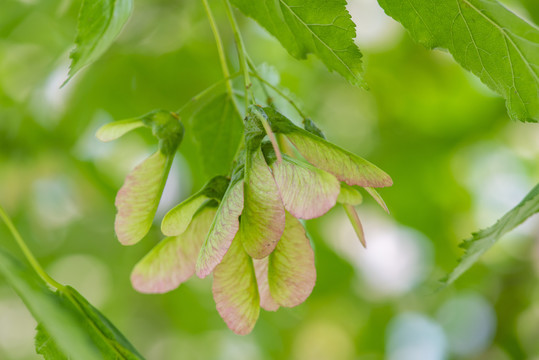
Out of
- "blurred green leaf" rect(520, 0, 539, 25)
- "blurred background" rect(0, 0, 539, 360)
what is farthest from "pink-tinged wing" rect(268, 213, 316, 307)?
"blurred green leaf" rect(520, 0, 539, 25)

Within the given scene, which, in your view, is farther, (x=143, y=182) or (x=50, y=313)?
(x=143, y=182)

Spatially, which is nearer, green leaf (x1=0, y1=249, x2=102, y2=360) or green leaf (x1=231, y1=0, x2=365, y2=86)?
green leaf (x1=0, y1=249, x2=102, y2=360)

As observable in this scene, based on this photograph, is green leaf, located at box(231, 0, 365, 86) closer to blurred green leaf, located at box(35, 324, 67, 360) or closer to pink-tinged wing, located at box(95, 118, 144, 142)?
pink-tinged wing, located at box(95, 118, 144, 142)

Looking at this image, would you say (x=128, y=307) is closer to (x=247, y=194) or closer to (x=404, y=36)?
(x=404, y=36)

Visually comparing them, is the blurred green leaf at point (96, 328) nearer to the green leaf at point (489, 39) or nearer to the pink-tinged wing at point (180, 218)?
the pink-tinged wing at point (180, 218)

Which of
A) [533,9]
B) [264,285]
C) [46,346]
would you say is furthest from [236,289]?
[533,9]

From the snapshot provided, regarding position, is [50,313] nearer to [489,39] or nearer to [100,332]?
[100,332]
